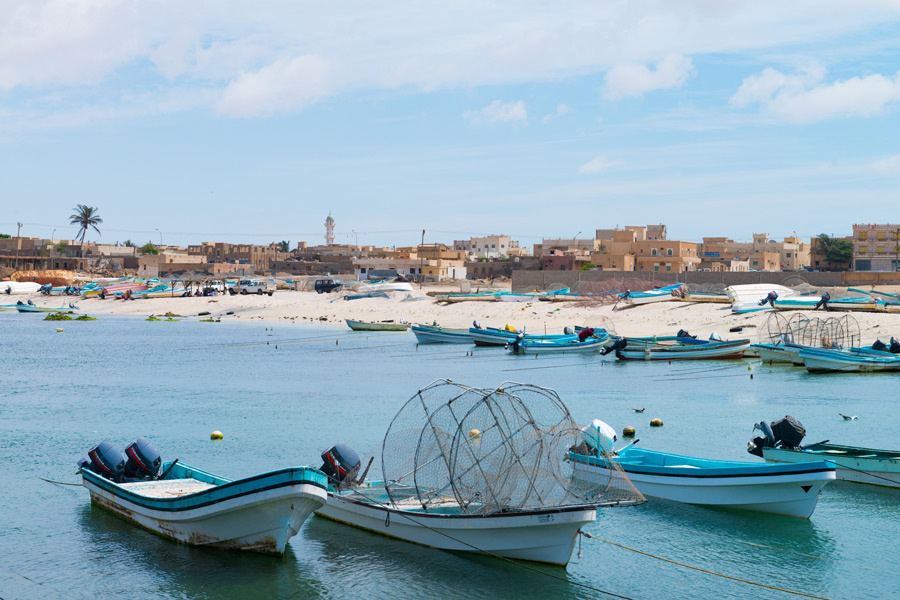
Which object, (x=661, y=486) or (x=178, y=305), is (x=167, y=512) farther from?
(x=178, y=305)

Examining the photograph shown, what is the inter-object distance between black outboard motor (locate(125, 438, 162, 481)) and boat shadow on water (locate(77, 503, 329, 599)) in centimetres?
162

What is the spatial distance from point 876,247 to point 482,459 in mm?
101062

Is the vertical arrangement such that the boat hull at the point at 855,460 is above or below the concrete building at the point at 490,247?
below

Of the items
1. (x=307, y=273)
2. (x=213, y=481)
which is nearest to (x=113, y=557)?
(x=213, y=481)

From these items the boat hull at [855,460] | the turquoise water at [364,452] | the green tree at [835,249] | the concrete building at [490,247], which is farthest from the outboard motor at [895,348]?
the concrete building at [490,247]

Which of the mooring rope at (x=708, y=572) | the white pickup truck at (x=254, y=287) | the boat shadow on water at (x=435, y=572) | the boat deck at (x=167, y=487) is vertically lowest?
the boat shadow on water at (x=435, y=572)

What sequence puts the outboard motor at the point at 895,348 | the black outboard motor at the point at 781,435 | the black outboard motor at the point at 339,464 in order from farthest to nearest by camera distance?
the outboard motor at the point at 895,348, the black outboard motor at the point at 781,435, the black outboard motor at the point at 339,464

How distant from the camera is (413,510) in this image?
15.9m

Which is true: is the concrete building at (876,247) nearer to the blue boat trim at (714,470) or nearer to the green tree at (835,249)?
the green tree at (835,249)

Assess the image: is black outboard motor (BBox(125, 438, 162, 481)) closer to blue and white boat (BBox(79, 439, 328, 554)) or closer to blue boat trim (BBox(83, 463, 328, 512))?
blue and white boat (BBox(79, 439, 328, 554))

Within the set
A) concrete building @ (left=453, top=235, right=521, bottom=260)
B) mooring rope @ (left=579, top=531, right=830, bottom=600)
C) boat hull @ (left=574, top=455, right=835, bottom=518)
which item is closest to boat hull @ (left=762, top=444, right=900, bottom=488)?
boat hull @ (left=574, top=455, right=835, bottom=518)

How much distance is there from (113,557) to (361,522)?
4428 millimetres

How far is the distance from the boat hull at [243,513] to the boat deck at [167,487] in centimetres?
55

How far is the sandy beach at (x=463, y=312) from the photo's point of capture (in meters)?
58.5
